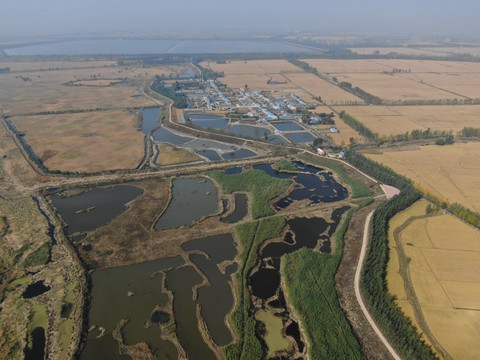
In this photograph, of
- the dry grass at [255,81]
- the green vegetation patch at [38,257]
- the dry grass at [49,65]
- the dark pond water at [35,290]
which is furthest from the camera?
the dry grass at [49,65]

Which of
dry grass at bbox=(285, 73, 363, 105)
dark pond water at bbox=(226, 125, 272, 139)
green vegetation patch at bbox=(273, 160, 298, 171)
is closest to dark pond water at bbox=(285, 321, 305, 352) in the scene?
green vegetation patch at bbox=(273, 160, 298, 171)

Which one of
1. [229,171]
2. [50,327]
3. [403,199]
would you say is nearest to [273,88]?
[229,171]

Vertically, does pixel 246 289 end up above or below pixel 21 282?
below

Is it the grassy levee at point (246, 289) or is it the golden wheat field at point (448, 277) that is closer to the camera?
the grassy levee at point (246, 289)

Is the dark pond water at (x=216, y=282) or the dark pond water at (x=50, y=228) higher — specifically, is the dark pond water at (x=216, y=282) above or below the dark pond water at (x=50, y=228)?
below

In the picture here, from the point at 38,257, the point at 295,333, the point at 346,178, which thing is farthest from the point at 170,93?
the point at 295,333

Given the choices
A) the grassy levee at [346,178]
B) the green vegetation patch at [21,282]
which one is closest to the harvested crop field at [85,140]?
the green vegetation patch at [21,282]

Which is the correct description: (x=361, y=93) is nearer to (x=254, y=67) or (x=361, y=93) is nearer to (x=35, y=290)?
(x=254, y=67)

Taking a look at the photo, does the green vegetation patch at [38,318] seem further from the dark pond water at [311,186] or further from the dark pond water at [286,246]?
the dark pond water at [311,186]
